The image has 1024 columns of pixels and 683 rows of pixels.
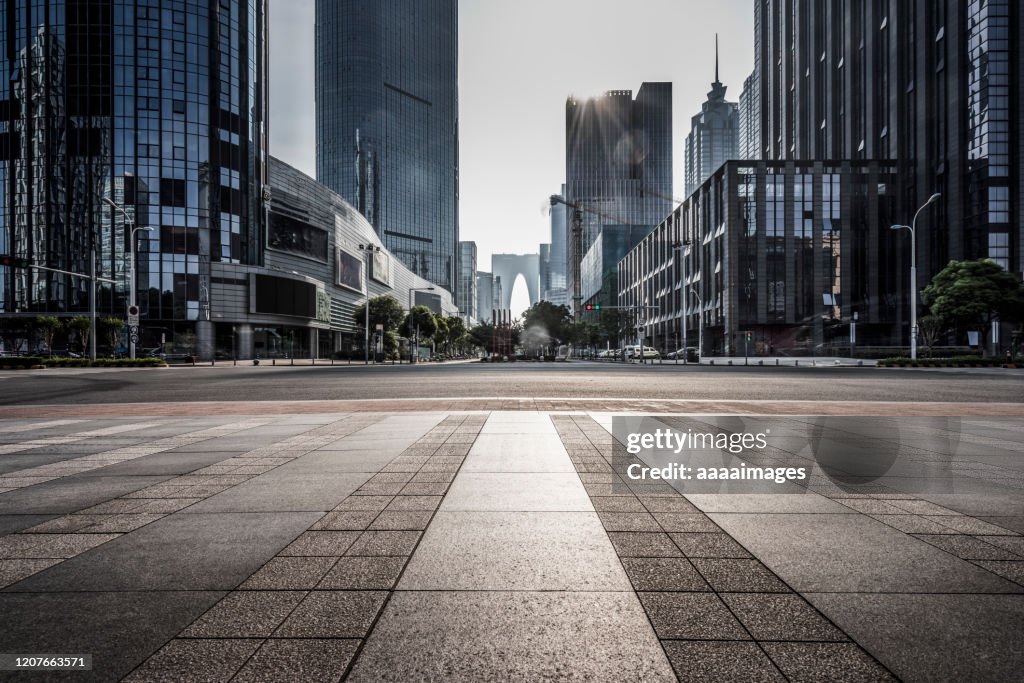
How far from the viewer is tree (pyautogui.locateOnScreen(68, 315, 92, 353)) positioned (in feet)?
153

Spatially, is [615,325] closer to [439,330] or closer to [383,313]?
[439,330]

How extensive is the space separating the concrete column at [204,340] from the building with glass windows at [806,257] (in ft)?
184

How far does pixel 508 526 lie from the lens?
3.61 metres

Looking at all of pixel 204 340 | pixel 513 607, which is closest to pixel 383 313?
pixel 204 340

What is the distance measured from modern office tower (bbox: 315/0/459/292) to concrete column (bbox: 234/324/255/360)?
96874mm

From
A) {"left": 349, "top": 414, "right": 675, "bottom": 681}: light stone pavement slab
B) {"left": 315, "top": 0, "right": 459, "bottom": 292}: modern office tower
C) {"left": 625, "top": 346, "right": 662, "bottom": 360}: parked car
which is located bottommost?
{"left": 625, "top": 346, "right": 662, "bottom": 360}: parked car

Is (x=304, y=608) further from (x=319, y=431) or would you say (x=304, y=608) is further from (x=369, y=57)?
(x=369, y=57)

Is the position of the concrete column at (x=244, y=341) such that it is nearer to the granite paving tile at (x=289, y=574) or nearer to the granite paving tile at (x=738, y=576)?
the granite paving tile at (x=289, y=574)

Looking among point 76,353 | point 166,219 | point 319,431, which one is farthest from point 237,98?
point 319,431

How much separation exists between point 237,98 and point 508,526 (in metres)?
76.5

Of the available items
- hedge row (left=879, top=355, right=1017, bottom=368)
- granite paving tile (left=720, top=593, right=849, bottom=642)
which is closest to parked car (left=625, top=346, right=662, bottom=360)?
hedge row (left=879, top=355, right=1017, bottom=368)

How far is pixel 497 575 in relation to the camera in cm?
281

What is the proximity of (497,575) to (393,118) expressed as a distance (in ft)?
574

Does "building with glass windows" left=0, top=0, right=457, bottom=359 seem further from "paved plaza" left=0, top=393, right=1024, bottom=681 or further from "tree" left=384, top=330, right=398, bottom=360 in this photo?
"paved plaza" left=0, top=393, right=1024, bottom=681
